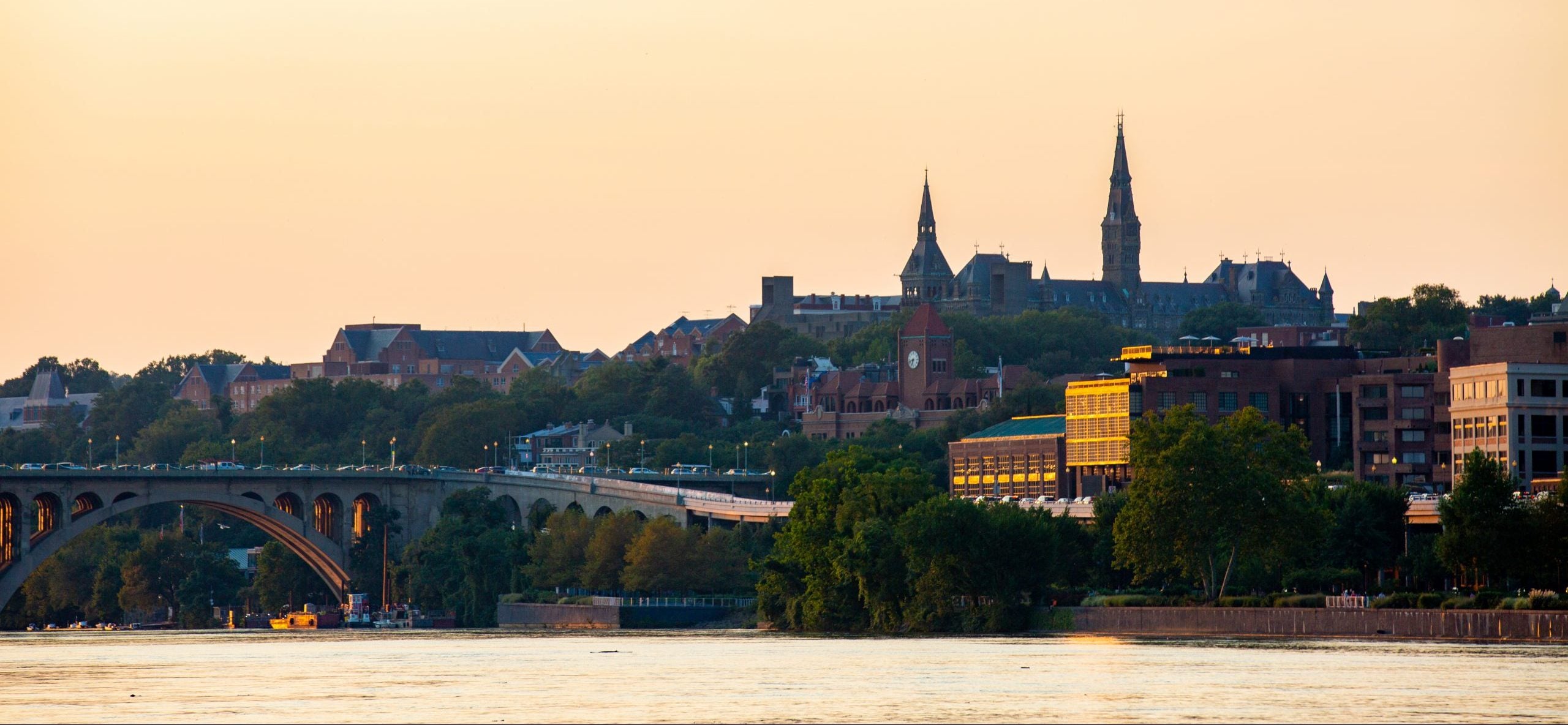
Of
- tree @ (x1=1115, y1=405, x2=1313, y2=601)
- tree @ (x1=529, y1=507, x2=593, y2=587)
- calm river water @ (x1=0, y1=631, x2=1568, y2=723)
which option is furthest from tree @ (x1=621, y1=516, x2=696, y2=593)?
tree @ (x1=1115, y1=405, x2=1313, y2=601)

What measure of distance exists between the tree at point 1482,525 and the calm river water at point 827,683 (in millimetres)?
9514

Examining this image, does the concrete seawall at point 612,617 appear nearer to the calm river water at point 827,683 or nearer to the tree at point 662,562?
the tree at point 662,562

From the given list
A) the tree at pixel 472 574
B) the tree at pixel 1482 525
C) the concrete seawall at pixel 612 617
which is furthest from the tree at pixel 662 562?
→ the tree at pixel 1482 525

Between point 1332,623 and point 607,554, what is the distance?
73.3 metres

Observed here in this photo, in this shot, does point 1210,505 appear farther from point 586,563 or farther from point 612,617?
point 586,563

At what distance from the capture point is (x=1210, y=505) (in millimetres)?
130875

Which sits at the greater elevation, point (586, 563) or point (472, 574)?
point (586, 563)

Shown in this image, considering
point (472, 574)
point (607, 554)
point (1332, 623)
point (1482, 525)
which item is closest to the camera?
point (1332, 623)

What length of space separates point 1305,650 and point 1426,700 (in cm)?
2656

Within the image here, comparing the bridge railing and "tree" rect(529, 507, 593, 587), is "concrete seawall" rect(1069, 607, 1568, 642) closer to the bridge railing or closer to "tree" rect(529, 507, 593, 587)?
the bridge railing

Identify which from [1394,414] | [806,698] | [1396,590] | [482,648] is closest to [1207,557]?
[1396,590]

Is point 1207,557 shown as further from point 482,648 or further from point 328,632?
point 328,632

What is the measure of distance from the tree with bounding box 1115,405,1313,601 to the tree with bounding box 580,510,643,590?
56.8m

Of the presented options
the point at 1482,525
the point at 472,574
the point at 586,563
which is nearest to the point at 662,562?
the point at 586,563
